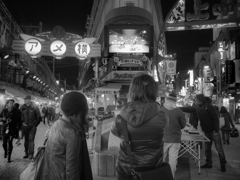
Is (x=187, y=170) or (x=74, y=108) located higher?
(x=74, y=108)

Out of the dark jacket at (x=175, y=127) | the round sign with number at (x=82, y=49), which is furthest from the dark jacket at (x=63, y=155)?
the round sign with number at (x=82, y=49)

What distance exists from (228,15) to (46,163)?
968 cm

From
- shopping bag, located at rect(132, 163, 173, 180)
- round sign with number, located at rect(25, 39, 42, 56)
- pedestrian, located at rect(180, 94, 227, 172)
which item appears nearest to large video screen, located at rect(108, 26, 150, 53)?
round sign with number, located at rect(25, 39, 42, 56)

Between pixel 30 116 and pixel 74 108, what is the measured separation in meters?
5.99

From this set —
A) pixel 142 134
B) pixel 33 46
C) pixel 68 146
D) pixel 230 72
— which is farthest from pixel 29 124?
pixel 230 72

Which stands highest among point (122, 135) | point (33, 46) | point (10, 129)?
point (33, 46)

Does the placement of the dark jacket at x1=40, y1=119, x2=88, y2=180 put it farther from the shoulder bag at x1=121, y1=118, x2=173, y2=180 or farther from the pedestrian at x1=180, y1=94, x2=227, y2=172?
the pedestrian at x1=180, y1=94, x2=227, y2=172

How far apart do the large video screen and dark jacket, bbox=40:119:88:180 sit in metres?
20.8

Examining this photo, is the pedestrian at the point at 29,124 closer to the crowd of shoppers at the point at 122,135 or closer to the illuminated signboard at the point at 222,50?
the crowd of shoppers at the point at 122,135

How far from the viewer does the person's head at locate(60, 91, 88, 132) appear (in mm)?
2744

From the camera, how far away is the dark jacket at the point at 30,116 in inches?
322

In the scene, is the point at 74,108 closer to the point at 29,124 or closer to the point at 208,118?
the point at 208,118

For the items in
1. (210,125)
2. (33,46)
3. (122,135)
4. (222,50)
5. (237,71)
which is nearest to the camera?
(122,135)

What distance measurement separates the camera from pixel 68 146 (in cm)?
257
